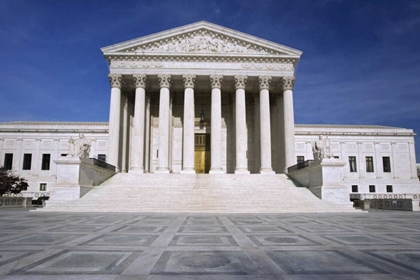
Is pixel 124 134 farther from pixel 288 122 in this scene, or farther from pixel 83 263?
pixel 83 263

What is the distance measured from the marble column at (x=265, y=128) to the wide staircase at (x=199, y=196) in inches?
106

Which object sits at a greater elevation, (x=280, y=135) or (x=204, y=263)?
(x=280, y=135)

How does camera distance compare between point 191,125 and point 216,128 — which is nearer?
point 216,128

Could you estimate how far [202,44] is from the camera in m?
35.2

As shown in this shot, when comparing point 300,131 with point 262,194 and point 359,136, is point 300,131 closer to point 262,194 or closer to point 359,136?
point 359,136

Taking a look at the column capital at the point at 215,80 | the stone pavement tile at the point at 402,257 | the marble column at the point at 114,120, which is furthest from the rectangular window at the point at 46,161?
the stone pavement tile at the point at 402,257

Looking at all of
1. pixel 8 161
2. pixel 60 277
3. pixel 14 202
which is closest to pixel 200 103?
pixel 14 202

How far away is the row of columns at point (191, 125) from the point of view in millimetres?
Answer: 32656

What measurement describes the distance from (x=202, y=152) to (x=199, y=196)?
54.9 feet

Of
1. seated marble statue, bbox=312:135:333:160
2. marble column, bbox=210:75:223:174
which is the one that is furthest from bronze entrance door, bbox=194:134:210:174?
seated marble statue, bbox=312:135:333:160

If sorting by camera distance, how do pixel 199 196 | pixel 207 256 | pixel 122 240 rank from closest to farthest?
pixel 207 256
pixel 122 240
pixel 199 196

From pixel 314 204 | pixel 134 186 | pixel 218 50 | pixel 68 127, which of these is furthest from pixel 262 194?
pixel 68 127

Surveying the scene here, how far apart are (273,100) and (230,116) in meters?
5.84

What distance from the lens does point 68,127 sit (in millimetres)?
50688
